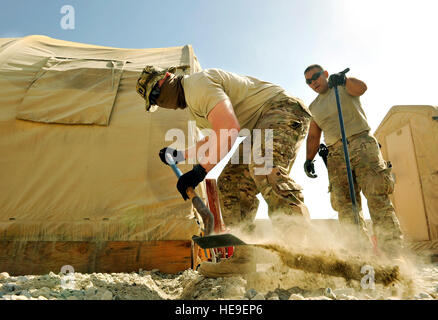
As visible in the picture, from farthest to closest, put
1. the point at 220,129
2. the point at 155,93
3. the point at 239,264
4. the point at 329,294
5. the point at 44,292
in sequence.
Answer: the point at 155,93 < the point at 239,264 < the point at 220,129 < the point at 44,292 < the point at 329,294

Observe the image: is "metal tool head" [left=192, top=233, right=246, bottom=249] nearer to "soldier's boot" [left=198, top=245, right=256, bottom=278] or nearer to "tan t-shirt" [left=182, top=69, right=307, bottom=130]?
"soldier's boot" [left=198, top=245, right=256, bottom=278]

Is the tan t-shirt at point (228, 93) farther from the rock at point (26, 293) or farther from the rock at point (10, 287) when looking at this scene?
the rock at point (10, 287)

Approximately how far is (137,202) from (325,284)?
206 centimetres

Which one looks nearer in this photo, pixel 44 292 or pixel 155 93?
pixel 44 292

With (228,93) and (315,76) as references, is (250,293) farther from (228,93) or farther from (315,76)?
(315,76)

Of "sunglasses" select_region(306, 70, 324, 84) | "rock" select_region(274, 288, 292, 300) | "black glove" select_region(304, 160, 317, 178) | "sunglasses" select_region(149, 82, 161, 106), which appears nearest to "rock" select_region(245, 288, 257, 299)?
"rock" select_region(274, 288, 292, 300)

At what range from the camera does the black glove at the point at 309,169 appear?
3264 mm

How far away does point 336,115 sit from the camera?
10.2ft

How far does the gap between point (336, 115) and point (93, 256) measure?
2788 mm

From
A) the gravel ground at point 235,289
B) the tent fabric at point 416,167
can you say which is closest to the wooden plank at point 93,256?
the gravel ground at point 235,289

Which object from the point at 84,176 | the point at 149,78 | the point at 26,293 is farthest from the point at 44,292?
the point at 84,176

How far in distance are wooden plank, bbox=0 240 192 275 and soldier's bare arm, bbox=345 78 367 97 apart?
2215mm
